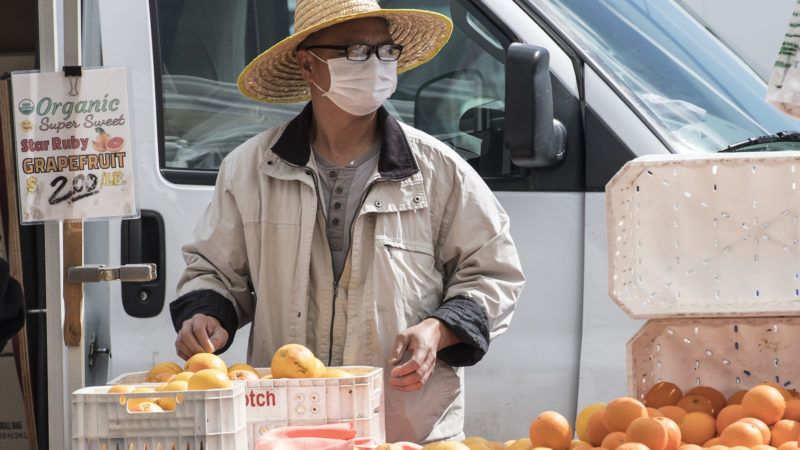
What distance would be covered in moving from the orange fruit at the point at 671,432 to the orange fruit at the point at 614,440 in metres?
0.09

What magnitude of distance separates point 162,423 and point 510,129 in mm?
1749

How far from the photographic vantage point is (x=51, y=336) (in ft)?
10.5

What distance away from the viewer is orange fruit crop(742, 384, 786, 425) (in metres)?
2.65

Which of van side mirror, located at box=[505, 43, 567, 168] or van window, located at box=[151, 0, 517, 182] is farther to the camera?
van window, located at box=[151, 0, 517, 182]

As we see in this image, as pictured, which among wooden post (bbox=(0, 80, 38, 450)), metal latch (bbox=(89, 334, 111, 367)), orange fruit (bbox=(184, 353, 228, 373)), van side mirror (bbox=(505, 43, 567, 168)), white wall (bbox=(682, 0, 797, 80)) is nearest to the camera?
orange fruit (bbox=(184, 353, 228, 373))

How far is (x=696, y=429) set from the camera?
2.69 meters

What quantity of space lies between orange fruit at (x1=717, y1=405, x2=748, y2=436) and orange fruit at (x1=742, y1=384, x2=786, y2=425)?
0.02m

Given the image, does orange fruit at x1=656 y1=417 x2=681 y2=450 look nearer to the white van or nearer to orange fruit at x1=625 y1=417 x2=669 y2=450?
orange fruit at x1=625 y1=417 x2=669 y2=450

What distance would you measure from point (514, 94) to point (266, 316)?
1078 mm

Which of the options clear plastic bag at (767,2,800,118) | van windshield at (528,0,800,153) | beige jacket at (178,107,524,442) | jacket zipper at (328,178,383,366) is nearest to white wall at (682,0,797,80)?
van windshield at (528,0,800,153)

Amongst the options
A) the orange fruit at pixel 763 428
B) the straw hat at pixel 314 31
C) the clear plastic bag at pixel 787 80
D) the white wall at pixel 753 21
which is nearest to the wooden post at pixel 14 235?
the straw hat at pixel 314 31

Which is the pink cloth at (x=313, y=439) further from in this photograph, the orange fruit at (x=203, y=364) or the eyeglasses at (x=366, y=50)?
the eyeglasses at (x=366, y=50)

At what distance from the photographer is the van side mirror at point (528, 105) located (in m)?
3.82

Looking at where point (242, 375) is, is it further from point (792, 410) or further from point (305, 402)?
point (792, 410)
